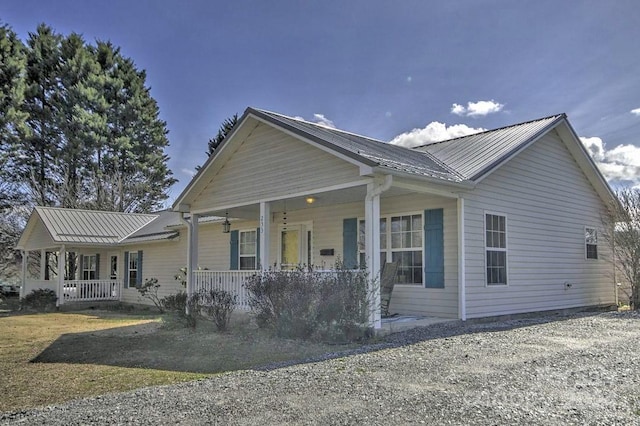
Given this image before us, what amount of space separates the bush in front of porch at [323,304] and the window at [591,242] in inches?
318

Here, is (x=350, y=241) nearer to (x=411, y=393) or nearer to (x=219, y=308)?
(x=219, y=308)

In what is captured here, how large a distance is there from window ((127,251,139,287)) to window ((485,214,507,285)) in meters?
13.7

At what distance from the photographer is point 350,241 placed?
451 inches

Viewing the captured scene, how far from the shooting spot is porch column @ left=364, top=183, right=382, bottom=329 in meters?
8.06

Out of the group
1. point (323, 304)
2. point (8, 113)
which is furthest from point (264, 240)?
point (8, 113)

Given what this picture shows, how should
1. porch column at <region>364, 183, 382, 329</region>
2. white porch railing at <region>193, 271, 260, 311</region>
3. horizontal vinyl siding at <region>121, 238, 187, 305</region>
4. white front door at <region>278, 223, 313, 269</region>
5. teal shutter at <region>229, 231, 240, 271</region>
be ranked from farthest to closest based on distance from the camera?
horizontal vinyl siding at <region>121, 238, 187, 305</region>, teal shutter at <region>229, 231, 240, 271</region>, white front door at <region>278, 223, 313, 269</region>, white porch railing at <region>193, 271, 260, 311</region>, porch column at <region>364, 183, 382, 329</region>

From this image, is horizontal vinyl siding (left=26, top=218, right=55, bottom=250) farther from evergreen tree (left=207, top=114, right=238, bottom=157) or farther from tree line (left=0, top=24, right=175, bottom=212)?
evergreen tree (left=207, top=114, right=238, bottom=157)

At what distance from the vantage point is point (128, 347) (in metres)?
8.02

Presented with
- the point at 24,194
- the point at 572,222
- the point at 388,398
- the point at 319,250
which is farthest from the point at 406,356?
the point at 24,194

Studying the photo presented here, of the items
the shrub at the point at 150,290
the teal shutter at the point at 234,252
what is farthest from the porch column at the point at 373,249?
the shrub at the point at 150,290

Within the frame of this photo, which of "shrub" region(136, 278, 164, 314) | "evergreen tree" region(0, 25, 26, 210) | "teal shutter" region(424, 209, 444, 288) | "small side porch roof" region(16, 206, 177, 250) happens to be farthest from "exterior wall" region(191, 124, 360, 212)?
"evergreen tree" region(0, 25, 26, 210)

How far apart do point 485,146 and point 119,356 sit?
885cm

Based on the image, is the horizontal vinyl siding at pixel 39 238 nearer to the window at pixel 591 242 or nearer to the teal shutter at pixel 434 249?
the teal shutter at pixel 434 249

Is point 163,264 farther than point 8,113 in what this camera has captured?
No
